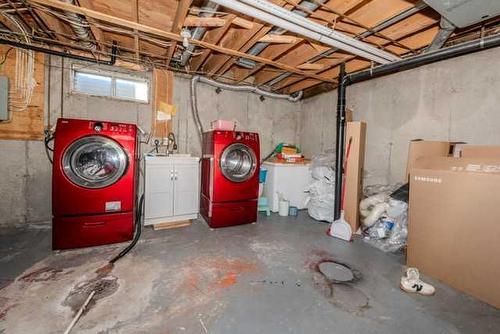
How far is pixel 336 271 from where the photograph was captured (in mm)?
2152

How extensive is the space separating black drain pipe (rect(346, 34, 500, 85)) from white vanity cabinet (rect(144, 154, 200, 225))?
2.85 metres

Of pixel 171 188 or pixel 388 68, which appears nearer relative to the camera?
pixel 388 68

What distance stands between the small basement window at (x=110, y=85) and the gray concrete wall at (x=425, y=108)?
3.52 meters

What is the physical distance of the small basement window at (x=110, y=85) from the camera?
3303 millimetres

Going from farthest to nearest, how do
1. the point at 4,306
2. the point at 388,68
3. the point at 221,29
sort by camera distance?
the point at 388,68 → the point at 221,29 → the point at 4,306

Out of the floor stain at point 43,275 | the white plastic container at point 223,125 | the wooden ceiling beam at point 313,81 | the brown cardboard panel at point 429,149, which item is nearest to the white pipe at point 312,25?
the wooden ceiling beam at point 313,81

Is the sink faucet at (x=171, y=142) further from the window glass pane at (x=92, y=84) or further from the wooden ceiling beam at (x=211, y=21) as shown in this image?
the wooden ceiling beam at (x=211, y=21)

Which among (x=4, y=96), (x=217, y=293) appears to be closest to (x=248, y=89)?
(x=4, y=96)

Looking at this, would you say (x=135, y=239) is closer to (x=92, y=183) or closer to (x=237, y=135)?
(x=92, y=183)

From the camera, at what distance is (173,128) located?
393 cm

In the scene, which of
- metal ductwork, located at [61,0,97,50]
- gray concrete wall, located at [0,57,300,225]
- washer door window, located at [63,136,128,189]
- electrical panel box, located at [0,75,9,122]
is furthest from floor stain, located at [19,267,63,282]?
metal ductwork, located at [61,0,97,50]

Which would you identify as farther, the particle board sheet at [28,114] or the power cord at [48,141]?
the power cord at [48,141]

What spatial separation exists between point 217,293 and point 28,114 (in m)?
3.52

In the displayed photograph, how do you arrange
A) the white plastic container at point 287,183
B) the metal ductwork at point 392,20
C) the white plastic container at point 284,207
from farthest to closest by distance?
1. the white plastic container at point 287,183
2. the white plastic container at point 284,207
3. the metal ductwork at point 392,20
